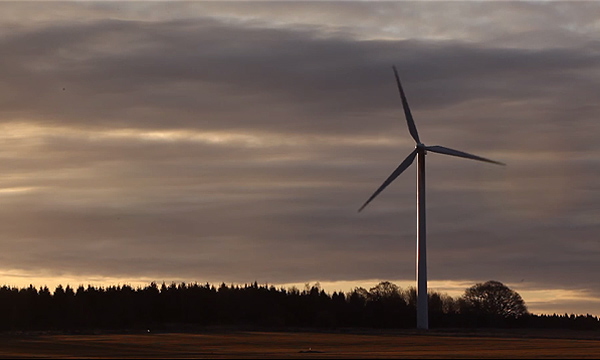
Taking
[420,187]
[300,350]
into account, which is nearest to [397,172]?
[420,187]

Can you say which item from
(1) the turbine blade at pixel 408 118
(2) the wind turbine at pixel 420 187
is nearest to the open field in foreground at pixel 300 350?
(2) the wind turbine at pixel 420 187

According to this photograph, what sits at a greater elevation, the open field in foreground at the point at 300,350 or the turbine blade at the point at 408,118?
the turbine blade at the point at 408,118

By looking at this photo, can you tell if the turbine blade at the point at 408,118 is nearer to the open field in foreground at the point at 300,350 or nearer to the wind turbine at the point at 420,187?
the wind turbine at the point at 420,187

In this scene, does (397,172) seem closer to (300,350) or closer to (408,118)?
(408,118)

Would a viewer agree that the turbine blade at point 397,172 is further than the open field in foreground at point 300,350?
Yes

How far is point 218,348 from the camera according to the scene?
129 meters

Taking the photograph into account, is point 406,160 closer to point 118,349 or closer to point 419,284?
point 419,284

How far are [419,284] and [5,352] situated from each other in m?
68.7

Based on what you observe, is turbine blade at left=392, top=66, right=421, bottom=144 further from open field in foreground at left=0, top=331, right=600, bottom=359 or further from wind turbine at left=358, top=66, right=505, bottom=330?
open field in foreground at left=0, top=331, right=600, bottom=359

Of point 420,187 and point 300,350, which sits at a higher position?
point 420,187

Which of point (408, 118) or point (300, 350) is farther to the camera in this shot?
point (408, 118)

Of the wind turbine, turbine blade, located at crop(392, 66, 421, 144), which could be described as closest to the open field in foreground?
the wind turbine

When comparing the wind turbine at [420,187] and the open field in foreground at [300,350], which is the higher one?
the wind turbine at [420,187]

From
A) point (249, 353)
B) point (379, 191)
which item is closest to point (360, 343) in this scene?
point (379, 191)
